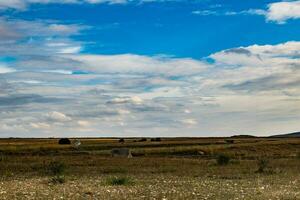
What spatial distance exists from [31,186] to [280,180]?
1320 cm

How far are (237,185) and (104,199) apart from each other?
327 inches

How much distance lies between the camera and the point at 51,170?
3681 centimetres

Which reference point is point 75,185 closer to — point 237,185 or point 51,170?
point 237,185

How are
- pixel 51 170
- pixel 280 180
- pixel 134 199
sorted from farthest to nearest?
pixel 51 170 < pixel 280 180 < pixel 134 199

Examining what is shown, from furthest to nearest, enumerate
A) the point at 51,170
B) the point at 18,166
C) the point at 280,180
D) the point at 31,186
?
the point at 18,166
the point at 51,170
the point at 280,180
the point at 31,186

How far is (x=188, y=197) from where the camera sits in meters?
20.6

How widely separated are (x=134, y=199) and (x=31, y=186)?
24.2 ft

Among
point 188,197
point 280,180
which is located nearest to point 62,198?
point 188,197

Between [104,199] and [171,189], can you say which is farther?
[171,189]

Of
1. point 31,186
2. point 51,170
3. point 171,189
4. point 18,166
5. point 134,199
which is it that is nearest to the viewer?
point 134,199

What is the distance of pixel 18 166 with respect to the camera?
1715 inches

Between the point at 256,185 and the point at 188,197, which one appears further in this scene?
the point at 256,185

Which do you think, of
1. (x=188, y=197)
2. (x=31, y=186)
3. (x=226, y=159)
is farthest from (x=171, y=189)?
(x=226, y=159)

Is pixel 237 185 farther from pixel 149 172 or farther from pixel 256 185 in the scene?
pixel 149 172
